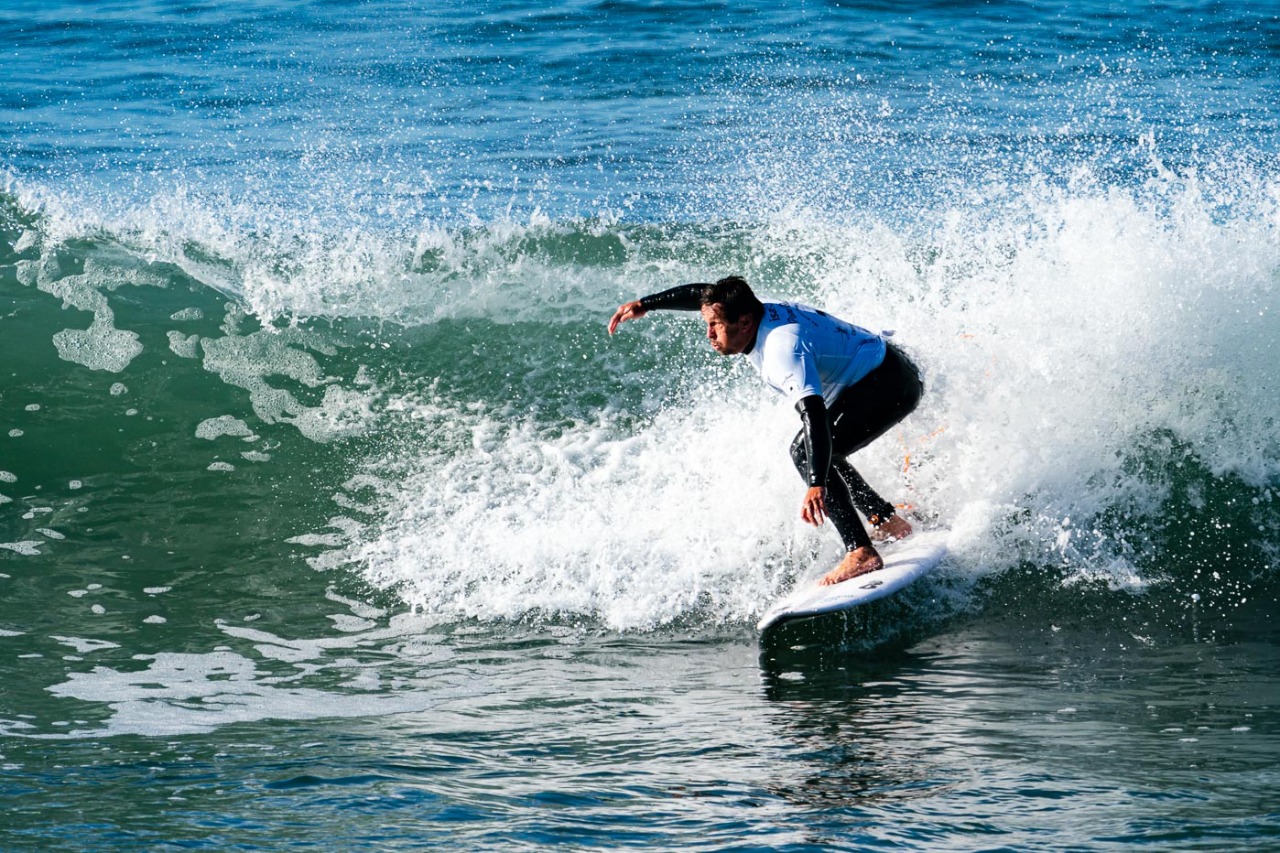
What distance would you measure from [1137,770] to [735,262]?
7.28 metres

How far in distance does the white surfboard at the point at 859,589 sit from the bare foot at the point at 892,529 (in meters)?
0.25

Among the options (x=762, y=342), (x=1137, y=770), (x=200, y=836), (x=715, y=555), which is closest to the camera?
(x=200, y=836)

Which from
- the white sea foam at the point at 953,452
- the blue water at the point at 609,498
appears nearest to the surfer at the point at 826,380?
the blue water at the point at 609,498

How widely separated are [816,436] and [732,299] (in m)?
0.73

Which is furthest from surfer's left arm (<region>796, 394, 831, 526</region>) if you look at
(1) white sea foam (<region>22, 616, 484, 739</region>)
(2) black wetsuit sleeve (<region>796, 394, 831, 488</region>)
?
(1) white sea foam (<region>22, 616, 484, 739</region>)

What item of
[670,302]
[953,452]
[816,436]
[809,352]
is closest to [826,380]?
[809,352]

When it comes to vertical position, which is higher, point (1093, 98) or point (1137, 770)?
point (1093, 98)

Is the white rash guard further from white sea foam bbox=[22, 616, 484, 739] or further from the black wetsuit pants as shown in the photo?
white sea foam bbox=[22, 616, 484, 739]

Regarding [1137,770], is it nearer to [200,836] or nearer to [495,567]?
[200,836]

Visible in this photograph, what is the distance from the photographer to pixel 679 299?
6.42 m

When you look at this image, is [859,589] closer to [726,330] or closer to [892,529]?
[892,529]

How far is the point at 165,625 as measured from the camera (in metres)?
6.48

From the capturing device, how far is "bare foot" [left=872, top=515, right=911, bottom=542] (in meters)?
6.81

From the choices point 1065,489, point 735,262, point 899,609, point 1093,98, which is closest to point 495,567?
point 899,609
